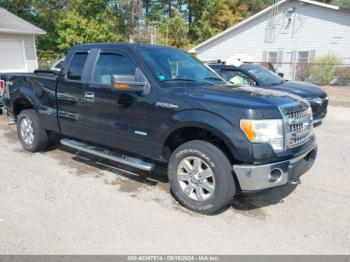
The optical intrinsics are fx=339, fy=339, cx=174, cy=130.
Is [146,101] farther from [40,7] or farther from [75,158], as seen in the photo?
[40,7]

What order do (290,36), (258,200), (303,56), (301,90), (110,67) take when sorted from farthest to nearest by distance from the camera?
(290,36)
(303,56)
(301,90)
(110,67)
(258,200)

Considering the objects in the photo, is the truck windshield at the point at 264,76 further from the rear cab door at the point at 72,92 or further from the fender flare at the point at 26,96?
the fender flare at the point at 26,96

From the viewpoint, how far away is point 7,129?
8242 millimetres

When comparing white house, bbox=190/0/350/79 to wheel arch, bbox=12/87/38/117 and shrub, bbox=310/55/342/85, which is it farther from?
wheel arch, bbox=12/87/38/117

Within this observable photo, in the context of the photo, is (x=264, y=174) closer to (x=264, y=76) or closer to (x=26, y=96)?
(x=26, y=96)

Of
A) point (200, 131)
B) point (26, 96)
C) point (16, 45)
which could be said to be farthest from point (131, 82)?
point (16, 45)

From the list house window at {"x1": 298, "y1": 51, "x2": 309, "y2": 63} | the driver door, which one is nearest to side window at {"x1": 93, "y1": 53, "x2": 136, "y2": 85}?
the driver door

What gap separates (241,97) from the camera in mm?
3844

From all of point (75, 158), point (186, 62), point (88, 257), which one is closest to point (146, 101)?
point (186, 62)

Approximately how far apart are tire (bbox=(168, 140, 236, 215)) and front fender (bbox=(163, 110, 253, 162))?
0.64 ft

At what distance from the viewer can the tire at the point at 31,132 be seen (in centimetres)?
600

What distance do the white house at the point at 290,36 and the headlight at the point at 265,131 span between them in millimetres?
19161

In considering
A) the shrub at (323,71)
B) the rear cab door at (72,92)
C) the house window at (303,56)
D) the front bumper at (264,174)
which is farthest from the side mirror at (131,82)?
the house window at (303,56)

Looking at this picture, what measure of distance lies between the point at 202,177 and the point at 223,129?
0.65 m
